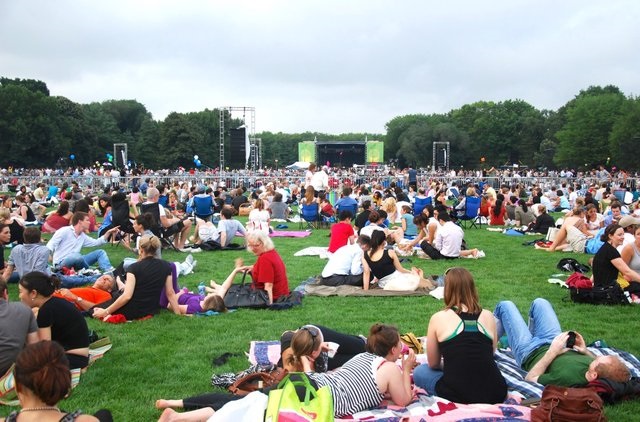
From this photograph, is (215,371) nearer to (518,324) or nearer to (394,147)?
(518,324)

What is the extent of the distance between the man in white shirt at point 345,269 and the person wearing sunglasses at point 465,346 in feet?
15.8

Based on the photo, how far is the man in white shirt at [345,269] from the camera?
9.52m

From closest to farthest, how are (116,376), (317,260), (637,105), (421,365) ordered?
1. (421,365)
2. (116,376)
3. (317,260)
4. (637,105)

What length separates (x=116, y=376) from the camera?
5.55 meters

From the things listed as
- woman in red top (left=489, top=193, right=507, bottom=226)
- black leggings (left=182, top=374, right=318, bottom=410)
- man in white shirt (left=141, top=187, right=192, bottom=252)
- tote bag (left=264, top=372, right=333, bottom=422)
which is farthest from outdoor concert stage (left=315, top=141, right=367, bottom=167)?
tote bag (left=264, top=372, right=333, bottom=422)

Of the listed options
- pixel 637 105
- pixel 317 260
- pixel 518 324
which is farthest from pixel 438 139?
pixel 518 324

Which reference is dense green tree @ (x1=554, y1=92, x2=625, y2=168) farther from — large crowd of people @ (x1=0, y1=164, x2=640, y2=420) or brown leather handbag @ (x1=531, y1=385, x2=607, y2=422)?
brown leather handbag @ (x1=531, y1=385, x2=607, y2=422)

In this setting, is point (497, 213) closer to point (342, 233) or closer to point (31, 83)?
point (342, 233)

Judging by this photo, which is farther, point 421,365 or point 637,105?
point 637,105

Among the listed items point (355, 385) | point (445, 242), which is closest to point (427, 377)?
point (355, 385)

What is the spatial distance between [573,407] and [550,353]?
1.07 m

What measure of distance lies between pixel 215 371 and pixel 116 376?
2.82ft

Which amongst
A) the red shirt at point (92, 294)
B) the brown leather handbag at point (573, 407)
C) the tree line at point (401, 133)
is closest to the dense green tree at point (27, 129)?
the tree line at point (401, 133)

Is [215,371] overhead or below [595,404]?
below
